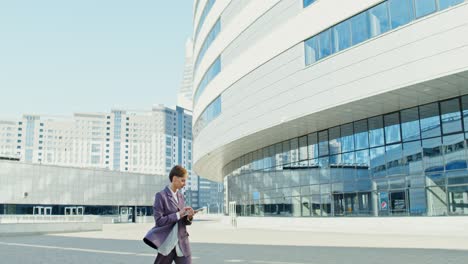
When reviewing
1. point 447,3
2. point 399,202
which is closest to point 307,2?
point 447,3

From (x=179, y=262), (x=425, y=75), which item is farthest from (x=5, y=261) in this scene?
(x=425, y=75)

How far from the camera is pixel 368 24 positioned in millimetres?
20188

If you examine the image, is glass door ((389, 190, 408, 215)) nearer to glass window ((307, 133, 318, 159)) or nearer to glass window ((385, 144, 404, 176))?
glass window ((385, 144, 404, 176))

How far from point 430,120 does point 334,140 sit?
20.9 feet

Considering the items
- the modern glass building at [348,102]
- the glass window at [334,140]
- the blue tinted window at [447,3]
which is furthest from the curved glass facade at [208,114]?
the blue tinted window at [447,3]

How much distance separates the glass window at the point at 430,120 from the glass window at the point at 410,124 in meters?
0.27

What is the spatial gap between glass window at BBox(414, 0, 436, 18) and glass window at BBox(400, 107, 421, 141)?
5.27m

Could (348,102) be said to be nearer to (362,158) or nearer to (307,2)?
(362,158)

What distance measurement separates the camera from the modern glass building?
18.3m

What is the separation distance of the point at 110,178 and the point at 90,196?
137 inches

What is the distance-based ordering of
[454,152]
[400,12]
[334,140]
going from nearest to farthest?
[400,12]
[454,152]
[334,140]

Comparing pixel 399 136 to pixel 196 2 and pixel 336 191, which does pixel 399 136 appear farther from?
pixel 196 2

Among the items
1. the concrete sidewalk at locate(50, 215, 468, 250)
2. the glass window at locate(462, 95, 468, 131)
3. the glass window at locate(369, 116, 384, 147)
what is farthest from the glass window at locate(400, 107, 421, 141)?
the concrete sidewalk at locate(50, 215, 468, 250)

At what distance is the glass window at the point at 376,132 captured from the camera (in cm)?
2362
